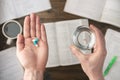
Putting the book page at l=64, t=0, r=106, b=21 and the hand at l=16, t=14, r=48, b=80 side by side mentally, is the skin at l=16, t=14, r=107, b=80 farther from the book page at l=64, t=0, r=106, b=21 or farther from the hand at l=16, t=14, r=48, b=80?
the book page at l=64, t=0, r=106, b=21

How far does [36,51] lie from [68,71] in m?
0.19

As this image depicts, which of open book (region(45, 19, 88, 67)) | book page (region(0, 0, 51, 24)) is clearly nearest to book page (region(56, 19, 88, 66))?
open book (region(45, 19, 88, 67))

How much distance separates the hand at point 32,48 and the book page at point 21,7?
5.4 inches

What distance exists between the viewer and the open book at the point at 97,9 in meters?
1.09

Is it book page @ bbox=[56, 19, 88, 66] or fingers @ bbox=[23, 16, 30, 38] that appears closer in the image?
fingers @ bbox=[23, 16, 30, 38]

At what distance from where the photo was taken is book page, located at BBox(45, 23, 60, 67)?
105cm

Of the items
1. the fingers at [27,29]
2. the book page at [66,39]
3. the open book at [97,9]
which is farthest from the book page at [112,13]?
the fingers at [27,29]

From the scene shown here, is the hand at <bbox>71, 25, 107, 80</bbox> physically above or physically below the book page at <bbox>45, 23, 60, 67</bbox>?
above

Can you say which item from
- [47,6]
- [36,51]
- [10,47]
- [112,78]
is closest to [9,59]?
[10,47]

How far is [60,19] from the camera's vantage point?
3.57 ft

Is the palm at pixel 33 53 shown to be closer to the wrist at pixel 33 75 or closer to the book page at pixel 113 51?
the wrist at pixel 33 75

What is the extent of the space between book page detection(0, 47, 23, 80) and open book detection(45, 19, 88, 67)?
13cm

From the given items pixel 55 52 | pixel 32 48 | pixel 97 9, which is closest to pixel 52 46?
pixel 55 52

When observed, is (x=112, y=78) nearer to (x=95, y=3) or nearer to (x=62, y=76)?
(x=62, y=76)
